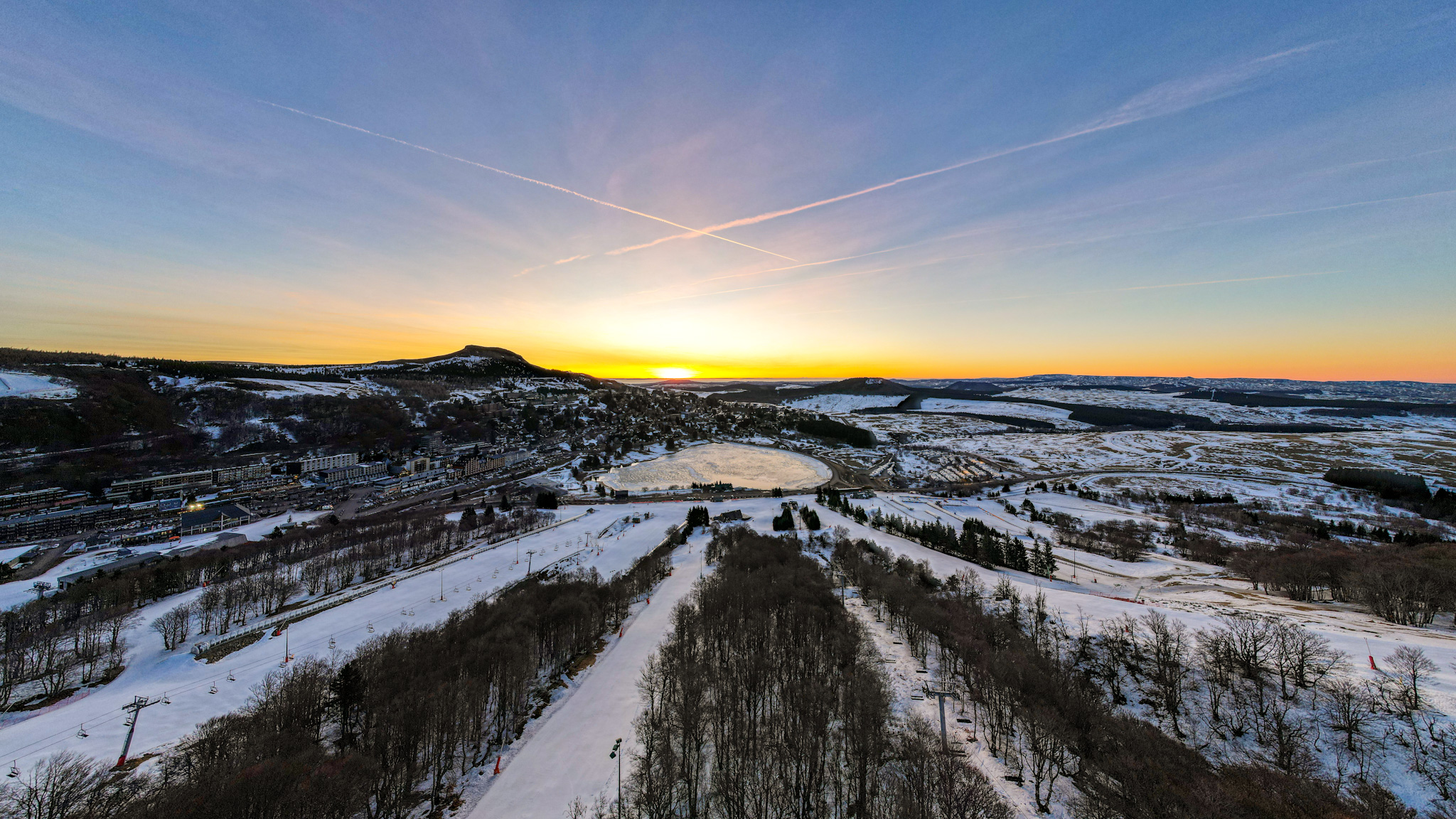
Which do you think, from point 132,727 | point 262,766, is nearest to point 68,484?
point 132,727

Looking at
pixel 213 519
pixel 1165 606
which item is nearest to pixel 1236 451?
pixel 1165 606

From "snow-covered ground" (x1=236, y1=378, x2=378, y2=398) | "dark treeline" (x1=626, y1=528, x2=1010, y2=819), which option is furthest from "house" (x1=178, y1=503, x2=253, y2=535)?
"snow-covered ground" (x1=236, y1=378, x2=378, y2=398)

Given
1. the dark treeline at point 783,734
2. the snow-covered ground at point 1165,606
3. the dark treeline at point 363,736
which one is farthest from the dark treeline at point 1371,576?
the dark treeline at point 363,736

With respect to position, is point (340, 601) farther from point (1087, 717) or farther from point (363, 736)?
point (1087, 717)

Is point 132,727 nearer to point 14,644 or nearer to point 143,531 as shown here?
point 14,644

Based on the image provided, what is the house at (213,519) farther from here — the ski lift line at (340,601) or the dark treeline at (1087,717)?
the dark treeline at (1087,717)

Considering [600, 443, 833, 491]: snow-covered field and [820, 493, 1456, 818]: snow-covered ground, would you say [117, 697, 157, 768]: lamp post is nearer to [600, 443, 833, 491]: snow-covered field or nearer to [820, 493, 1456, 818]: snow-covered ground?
[820, 493, 1456, 818]: snow-covered ground
